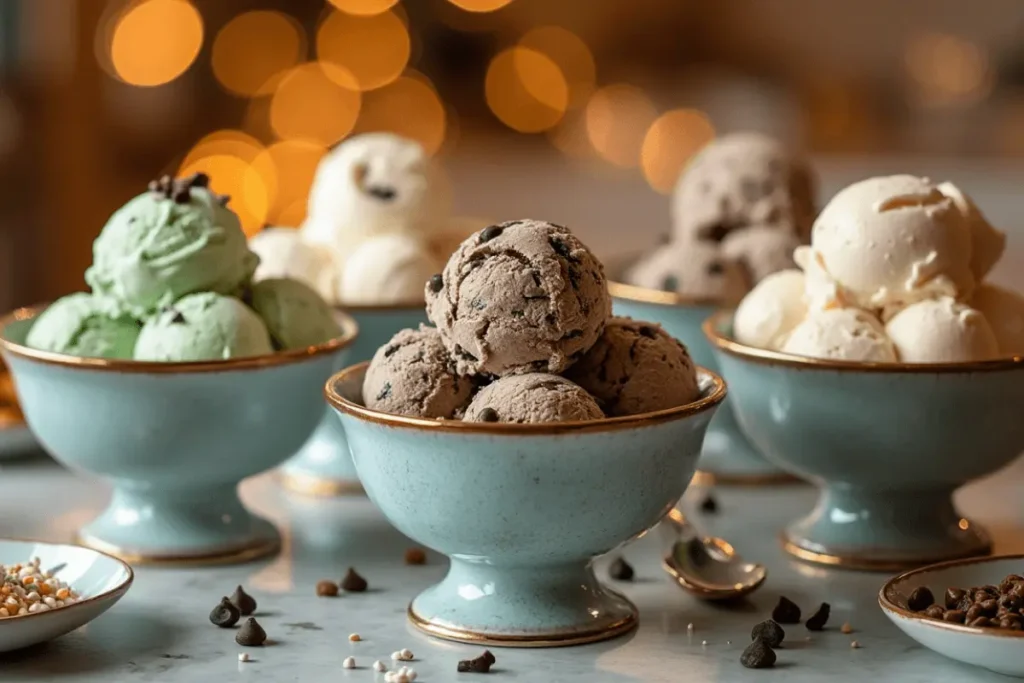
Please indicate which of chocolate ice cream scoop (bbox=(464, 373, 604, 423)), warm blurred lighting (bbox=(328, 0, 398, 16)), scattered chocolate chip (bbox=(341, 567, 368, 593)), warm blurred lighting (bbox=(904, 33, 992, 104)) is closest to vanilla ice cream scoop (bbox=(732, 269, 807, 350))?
chocolate ice cream scoop (bbox=(464, 373, 604, 423))

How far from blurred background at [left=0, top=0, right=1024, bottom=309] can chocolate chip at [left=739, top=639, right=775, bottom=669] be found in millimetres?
2816

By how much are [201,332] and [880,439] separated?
0.58 meters

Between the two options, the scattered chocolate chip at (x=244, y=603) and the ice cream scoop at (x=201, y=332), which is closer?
the scattered chocolate chip at (x=244, y=603)

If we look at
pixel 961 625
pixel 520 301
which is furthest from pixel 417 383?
pixel 961 625

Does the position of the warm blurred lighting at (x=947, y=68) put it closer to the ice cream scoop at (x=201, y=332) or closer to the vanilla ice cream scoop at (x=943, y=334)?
the vanilla ice cream scoop at (x=943, y=334)

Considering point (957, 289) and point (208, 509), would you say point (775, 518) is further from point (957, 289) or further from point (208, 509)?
point (208, 509)

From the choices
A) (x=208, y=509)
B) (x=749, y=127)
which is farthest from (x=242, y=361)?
→ (x=749, y=127)

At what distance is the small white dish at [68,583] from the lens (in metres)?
1.03

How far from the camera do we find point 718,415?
1655 millimetres

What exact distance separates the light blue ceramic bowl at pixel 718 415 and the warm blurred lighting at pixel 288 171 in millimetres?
2503

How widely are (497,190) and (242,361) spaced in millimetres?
2974

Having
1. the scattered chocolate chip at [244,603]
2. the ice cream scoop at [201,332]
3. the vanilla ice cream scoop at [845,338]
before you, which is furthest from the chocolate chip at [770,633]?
the ice cream scoop at [201,332]

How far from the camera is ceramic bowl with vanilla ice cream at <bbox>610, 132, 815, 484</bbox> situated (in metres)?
1.61

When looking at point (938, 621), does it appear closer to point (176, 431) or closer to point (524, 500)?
point (524, 500)
